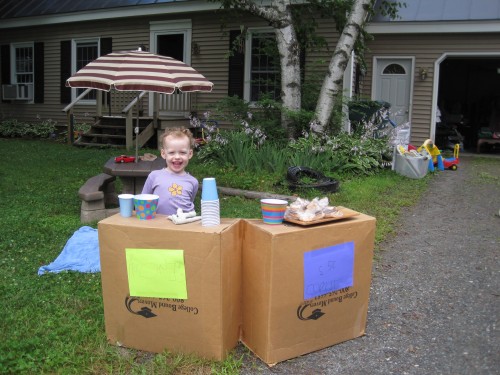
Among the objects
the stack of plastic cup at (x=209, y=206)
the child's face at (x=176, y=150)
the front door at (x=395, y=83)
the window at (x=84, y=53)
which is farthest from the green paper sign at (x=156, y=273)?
the window at (x=84, y=53)

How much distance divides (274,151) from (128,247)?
591 cm

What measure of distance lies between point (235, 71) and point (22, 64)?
8455mm

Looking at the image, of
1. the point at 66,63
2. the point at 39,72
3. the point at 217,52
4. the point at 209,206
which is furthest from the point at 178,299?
the point at 39,72

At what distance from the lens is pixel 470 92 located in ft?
61.2


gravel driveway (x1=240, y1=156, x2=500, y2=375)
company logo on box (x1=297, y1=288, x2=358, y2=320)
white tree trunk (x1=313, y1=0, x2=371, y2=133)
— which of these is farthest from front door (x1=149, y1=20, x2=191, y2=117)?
company logo on box (x1=297, y1=288, x2=358, y2=320)

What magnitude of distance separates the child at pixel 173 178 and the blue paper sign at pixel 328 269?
104cm

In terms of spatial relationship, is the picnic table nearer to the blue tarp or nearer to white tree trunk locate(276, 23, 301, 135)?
the blue tarp

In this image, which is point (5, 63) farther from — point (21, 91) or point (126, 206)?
point (126, 206)

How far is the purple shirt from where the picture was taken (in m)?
3.56

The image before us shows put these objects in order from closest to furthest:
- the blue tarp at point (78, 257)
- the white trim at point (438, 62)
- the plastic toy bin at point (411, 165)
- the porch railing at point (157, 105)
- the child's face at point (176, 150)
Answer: the child's face at point (176, 150) → the blue tarp at point (78, 257) → the plastic toy bin at point (411, 165) → the white trim at point (438, 62) → the porch railing at point (157, 105)

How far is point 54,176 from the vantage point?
353 inches

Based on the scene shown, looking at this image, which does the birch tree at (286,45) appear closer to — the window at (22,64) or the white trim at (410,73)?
the white trim at (410,73)

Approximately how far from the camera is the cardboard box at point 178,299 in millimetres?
2773

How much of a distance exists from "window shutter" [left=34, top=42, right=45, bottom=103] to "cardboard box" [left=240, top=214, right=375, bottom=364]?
52.0 ft
